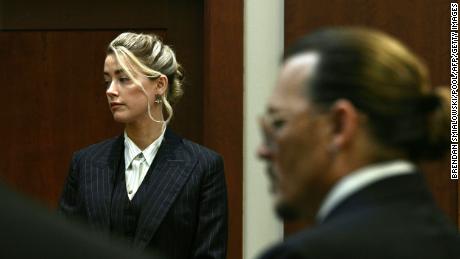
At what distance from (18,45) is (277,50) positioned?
112 centimetres

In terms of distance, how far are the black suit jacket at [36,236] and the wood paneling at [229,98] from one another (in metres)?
2.75

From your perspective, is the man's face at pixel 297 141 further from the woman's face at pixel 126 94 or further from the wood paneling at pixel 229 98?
the wood paneling at pixel 229 98

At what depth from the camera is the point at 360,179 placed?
836mm

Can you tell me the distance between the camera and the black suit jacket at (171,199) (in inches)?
83.0

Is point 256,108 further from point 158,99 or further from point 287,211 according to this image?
point 287,211

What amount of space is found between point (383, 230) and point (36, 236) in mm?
540

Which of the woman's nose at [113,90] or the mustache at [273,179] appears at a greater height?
the woman's nose at [113,90]

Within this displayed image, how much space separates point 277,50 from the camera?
3.05 meters

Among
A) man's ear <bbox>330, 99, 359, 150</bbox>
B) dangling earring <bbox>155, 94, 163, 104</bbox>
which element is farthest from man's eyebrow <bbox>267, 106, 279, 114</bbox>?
dangling earring <bbox>155, 94, 163, 104</bbox>

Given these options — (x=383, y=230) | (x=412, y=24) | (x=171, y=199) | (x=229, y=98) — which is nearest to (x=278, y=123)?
(x=383, y=230)

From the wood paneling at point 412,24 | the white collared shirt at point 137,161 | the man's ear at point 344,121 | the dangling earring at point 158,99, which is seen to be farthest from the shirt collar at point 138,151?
the man's ear at point 344,121

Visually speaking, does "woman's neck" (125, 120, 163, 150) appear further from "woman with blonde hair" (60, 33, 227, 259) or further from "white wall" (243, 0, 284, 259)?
"white wall" (243, 0, 284, 259)

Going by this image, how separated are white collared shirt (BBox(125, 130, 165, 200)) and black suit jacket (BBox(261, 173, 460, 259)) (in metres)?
1.43

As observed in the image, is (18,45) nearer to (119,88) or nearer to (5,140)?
(5,140)
